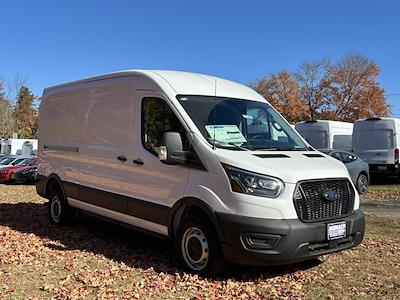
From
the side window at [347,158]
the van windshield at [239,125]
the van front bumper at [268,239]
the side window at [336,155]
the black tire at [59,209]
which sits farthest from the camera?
the side window at [347,158]

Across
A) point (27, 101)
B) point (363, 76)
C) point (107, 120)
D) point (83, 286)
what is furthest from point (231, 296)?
point (27, 101)

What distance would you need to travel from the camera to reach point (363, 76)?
57031mm

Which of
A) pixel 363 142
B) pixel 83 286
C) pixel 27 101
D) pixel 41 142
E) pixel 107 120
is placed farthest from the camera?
pixel 27 101

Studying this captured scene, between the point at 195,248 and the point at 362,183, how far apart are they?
1141 cm

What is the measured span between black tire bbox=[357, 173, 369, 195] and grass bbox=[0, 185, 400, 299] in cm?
770

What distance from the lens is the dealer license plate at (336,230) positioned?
5375 millimetres

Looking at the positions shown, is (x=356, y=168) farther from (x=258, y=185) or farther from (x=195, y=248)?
(x=258, y=185)

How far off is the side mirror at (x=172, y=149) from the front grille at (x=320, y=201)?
143cm

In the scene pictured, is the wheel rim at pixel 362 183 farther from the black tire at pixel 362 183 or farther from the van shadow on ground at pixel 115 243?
the van shadow on ground at pixel 115 243

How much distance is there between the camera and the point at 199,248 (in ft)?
18.6

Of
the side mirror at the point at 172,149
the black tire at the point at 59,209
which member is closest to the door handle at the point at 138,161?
the side mirror at the point at 172,149

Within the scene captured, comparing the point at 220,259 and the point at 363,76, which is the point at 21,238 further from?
the point at 363,76

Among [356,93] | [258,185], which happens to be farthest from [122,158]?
[356,93]

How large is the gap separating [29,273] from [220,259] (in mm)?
2372
